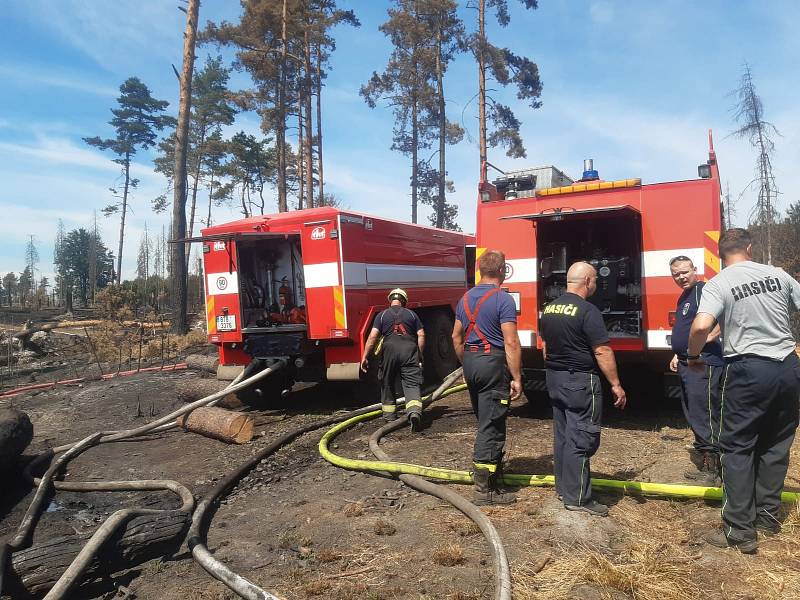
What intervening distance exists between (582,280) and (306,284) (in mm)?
4184

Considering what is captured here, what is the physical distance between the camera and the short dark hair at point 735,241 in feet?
11.4

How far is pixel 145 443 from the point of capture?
22.3 ft

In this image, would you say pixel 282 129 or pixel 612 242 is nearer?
pixel 612 242

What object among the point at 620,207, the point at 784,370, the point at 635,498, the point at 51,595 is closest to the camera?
the point at 51,595

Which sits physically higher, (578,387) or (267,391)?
(578,387)

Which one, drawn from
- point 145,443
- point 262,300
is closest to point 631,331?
point 262,300

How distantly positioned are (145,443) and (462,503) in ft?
15.2

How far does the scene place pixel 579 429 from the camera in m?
3.83

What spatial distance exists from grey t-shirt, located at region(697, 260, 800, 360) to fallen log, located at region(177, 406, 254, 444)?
5043 millimetres

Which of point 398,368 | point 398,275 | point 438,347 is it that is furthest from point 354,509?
point 438,347

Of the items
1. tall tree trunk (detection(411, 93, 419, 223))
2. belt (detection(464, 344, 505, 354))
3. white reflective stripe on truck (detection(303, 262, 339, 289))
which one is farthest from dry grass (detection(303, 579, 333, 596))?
tall tree trunk (detection(411, 93, 419, 223))

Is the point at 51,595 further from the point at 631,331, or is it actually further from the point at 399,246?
the point at 399,246

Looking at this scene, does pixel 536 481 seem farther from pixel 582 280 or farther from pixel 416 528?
pixel 582 280

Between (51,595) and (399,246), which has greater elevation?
(399,246)
